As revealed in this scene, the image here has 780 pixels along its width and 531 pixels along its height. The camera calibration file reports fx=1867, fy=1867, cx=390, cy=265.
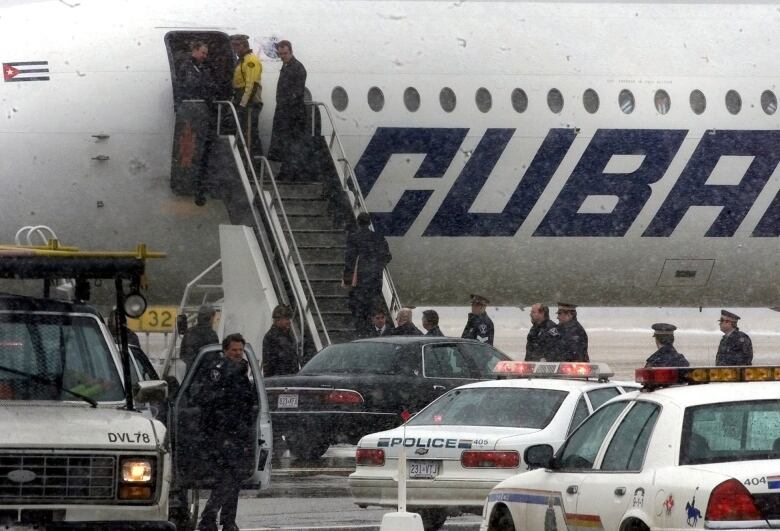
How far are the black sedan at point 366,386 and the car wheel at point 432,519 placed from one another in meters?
2.82

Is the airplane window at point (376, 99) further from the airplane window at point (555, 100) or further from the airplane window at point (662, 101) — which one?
the airplane window at point (662, 101)

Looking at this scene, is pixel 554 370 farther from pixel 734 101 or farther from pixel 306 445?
pixel 734 101

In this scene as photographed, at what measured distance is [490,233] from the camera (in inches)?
912

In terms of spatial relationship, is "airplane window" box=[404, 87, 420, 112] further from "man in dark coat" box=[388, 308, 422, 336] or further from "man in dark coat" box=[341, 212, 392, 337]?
"man in dark coat" box=[388, 308, 422, 336]

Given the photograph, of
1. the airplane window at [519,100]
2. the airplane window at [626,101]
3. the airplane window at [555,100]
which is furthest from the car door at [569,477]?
the airplane window at [626,101]

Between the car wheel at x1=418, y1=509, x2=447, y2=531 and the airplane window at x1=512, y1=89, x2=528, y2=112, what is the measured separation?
1003 cm

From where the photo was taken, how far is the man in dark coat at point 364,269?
21156mm

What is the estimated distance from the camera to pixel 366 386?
685 inches

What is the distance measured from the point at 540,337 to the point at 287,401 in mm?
3354

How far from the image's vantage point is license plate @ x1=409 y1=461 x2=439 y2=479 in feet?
42.8

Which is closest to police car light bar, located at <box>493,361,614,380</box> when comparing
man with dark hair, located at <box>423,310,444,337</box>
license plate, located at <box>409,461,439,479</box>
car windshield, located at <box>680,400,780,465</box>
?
license plate, located at <box>409,461,439,479</box>

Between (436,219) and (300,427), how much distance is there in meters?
5.86

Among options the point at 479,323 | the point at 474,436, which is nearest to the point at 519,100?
the point at 479,323

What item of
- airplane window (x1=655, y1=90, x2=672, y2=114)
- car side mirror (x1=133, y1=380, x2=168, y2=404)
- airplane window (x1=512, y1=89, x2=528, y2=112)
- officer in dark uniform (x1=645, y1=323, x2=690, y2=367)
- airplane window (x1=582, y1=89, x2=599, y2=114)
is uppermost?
airplane window (x1=655, y1=90, x2=672, y2=114)
